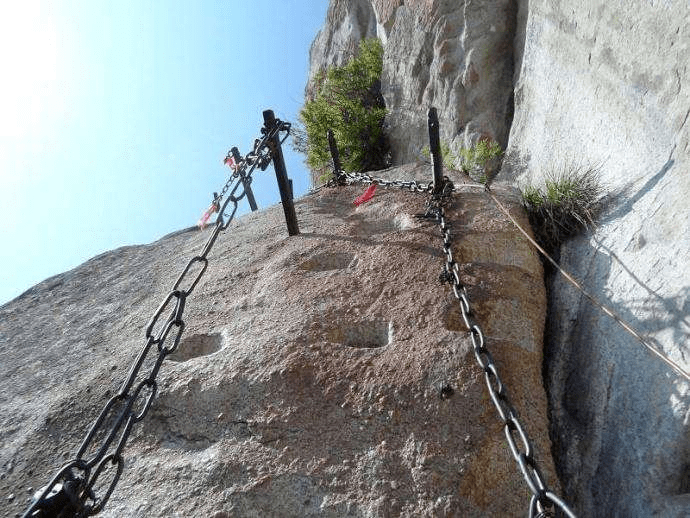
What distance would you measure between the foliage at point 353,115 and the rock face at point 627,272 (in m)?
5.17

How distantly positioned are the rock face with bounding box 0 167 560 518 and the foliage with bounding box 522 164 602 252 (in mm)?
247

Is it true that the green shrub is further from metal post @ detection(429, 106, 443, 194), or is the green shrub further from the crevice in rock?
the crevice in rock

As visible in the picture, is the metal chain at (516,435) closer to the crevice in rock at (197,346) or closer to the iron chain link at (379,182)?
the crevice in rock at (197,346)

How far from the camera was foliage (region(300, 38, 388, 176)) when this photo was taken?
9.80m

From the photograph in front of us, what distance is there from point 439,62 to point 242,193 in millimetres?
5461

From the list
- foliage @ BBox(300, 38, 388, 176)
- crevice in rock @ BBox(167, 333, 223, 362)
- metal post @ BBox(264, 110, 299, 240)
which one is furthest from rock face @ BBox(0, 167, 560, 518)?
foliage @ BBox(300, 38, 388, 176)

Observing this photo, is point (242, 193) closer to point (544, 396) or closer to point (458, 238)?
point (458, 238)

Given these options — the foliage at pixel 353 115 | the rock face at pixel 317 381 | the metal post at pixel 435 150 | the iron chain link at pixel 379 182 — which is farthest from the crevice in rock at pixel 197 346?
the foliage at pixel 353 115

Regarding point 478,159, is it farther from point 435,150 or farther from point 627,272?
point 627,272

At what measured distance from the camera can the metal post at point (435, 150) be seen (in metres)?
4.30

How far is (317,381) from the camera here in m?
2.91

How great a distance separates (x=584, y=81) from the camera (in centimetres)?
459

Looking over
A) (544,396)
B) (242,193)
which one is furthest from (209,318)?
(544,396)

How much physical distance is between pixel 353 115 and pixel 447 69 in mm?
2346
